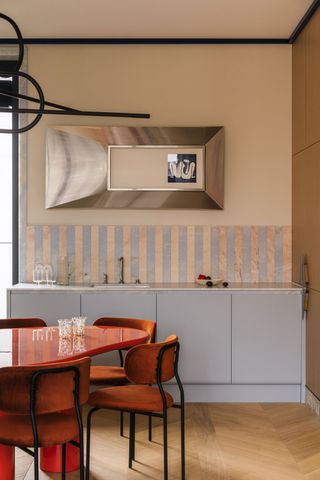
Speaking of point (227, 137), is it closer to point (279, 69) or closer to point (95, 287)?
point (279, 69)

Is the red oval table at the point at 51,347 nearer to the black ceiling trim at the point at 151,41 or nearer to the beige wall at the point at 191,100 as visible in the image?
the beige wall at the point at 191,100

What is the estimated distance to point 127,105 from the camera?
578 cm

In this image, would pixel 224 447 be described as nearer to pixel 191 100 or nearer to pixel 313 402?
pixel 313 402

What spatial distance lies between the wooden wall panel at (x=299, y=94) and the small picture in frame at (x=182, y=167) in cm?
95

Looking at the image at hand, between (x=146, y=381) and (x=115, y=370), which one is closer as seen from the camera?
(x=146, y=381)

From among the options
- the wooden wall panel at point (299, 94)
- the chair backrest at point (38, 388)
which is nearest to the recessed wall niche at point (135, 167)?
the wooden wall panel at point (299, 94)

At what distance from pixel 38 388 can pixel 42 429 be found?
254 millimetres

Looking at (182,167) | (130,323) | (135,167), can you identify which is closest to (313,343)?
(130,323)

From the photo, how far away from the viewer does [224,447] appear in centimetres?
415

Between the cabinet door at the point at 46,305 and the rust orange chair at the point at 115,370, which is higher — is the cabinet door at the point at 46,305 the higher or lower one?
the higher one

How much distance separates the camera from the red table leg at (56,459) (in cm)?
373

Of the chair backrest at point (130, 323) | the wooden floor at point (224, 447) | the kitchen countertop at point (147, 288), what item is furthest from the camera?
the kitchen countertop at point (147, 288)

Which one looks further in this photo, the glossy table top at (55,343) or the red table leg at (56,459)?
the red table leg at (56,459)

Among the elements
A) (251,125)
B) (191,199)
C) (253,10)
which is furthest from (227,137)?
(253,10)
